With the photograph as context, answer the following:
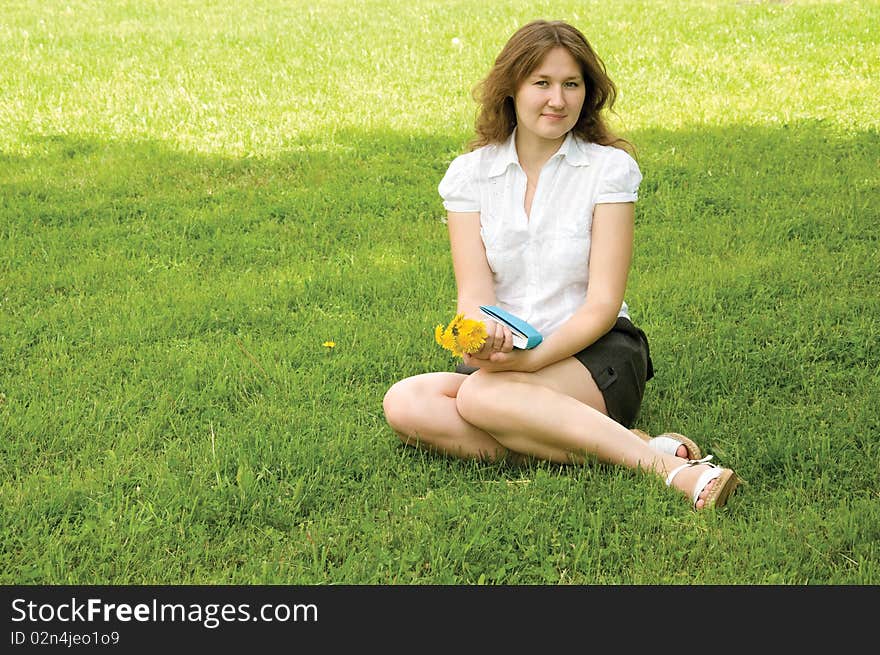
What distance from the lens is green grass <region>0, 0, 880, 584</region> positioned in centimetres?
310

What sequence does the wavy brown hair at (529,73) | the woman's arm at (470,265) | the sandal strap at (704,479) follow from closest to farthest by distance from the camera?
the sandal strap at (704,479) → the wavy brown hair at (529,73) → the woman's arm at (470,265)

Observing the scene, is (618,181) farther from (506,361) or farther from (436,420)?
(436,420)

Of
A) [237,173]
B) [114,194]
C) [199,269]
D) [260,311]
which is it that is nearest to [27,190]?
[114,194]

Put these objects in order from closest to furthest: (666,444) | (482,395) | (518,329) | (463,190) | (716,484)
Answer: (716,484)
(518,329)
(482,395)
(666,444)
(463,190)

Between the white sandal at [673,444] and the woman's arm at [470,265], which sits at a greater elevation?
the woman's arm at [470,265]

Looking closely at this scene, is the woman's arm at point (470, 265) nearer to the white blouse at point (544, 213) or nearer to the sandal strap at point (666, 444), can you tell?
the white blouse at point (544, 213)

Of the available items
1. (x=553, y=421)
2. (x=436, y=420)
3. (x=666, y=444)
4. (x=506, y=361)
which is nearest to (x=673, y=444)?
(x=666, y=444)

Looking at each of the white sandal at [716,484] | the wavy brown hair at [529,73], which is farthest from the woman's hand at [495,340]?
the wavy brown hair at [529,73]

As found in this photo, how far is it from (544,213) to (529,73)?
0.44 m

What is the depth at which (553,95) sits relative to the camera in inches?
137

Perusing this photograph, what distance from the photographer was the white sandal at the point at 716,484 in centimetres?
320

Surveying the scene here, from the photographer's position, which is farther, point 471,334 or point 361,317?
point 361,317

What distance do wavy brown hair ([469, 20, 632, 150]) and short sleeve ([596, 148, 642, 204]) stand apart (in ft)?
0.52

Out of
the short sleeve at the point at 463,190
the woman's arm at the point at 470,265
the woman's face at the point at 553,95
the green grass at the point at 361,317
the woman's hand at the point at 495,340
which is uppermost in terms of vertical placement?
the woman's face at the point at 553,95
